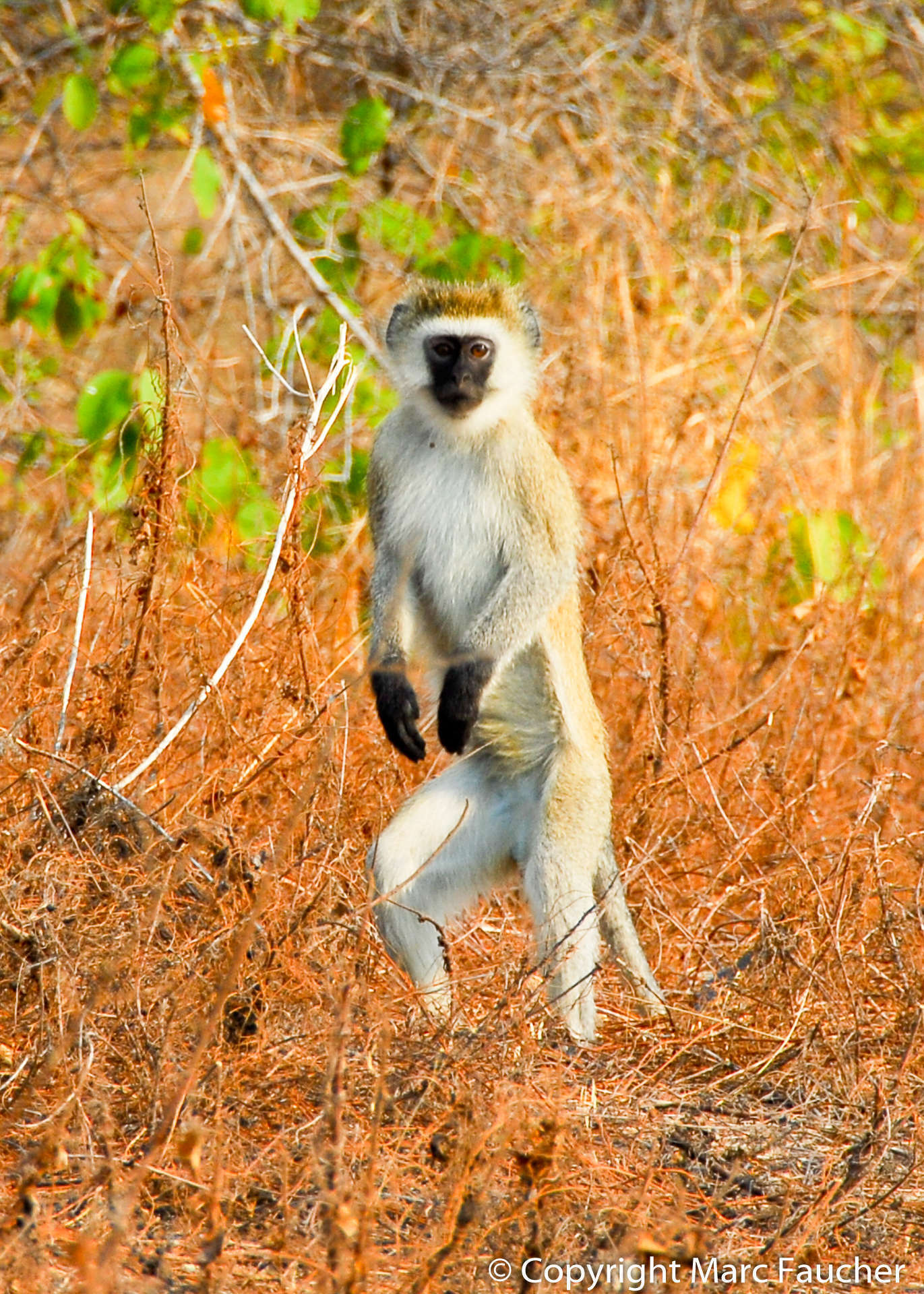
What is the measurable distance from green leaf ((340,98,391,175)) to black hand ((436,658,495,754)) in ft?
10.8

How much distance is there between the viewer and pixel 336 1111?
7.90 feet

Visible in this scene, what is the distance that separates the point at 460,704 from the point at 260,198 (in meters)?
3.50

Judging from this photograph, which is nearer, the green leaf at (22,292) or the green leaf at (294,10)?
the green leaf at (294,10)

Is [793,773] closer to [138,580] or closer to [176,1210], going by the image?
[138,580]

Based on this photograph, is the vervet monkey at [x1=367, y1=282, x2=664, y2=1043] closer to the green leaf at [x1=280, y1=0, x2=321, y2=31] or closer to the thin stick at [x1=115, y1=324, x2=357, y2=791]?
the thin stick at [x1=115, y1=324, x2=357, y2=791]

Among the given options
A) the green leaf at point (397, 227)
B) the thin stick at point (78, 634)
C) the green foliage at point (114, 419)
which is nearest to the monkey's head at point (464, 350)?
the green foliage at point (114, 419)

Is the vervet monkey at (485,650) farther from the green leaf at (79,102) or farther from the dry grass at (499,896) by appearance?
the green leaf at (79,102)

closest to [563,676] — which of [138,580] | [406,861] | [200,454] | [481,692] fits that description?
[481,692]

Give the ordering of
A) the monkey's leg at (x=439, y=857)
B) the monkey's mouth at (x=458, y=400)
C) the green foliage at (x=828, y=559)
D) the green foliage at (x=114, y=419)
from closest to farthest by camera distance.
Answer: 1. the monkey's leg at (x=439, y=857)
2. the monkey's mouth at (x=458, y=400)
3. the green foliage at (x=114, y=419)
4. the green foliage at (x=828, y=559)

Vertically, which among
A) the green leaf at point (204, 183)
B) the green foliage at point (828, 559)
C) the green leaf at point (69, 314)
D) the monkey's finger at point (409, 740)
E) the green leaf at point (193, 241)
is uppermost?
the green leaf at point (204, 183)

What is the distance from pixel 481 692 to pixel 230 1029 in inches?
46.0

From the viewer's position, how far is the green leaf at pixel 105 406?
528 cm

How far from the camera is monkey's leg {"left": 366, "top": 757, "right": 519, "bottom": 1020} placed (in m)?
3.91

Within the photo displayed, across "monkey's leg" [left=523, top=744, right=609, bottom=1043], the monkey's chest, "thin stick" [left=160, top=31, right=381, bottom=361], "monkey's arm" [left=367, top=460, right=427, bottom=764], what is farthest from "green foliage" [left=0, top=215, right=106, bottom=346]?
"monkey's leg" [left=523, top=744, right=609, bottom=1043]
